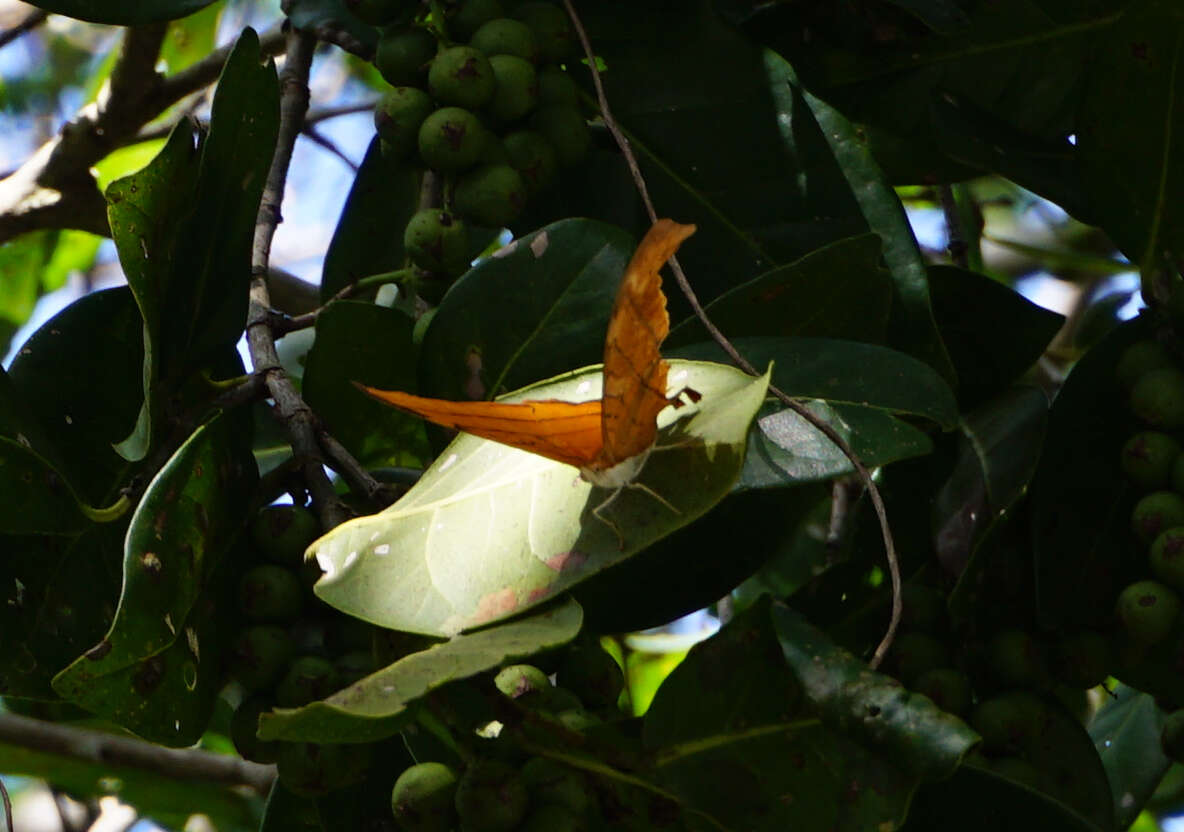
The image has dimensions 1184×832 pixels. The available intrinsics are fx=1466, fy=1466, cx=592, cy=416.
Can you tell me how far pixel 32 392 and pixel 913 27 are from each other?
67 cm

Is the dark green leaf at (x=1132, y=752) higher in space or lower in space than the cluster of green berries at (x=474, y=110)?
lower

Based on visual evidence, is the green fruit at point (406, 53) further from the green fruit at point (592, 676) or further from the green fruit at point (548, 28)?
the green fruit at point (592, 676)

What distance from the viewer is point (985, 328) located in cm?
106

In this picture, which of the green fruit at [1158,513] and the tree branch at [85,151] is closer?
the green fruit at [1158,513]

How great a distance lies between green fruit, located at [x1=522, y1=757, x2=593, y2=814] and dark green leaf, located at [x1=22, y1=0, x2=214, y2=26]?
652 millimetres

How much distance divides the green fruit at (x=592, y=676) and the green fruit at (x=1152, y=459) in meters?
0.38

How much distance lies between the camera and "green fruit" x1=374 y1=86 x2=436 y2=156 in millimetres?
932

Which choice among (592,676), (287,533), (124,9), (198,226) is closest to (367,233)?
(124,9)

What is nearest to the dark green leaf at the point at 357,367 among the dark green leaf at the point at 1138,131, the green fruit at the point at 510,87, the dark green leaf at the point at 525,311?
the dark green leaf at the point at 525,311

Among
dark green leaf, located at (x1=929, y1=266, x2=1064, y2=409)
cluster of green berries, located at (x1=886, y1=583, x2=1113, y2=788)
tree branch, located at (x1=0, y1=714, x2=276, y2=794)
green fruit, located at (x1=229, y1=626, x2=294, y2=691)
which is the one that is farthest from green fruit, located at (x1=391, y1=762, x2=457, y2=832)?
tree branch, located at (x1=0, y1=714, x2=276, y2=794)

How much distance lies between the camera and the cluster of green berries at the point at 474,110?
908 millimetres

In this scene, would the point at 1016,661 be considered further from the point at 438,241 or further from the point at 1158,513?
the point at 438,241

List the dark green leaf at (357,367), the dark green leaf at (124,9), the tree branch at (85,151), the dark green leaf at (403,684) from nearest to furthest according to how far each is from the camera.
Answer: the dark green leaf at (403,684) → the dark green leaf at (357,367) → the dark green leaf at (124,9) → the tree branch at (85,151)

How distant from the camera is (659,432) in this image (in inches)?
27.0
